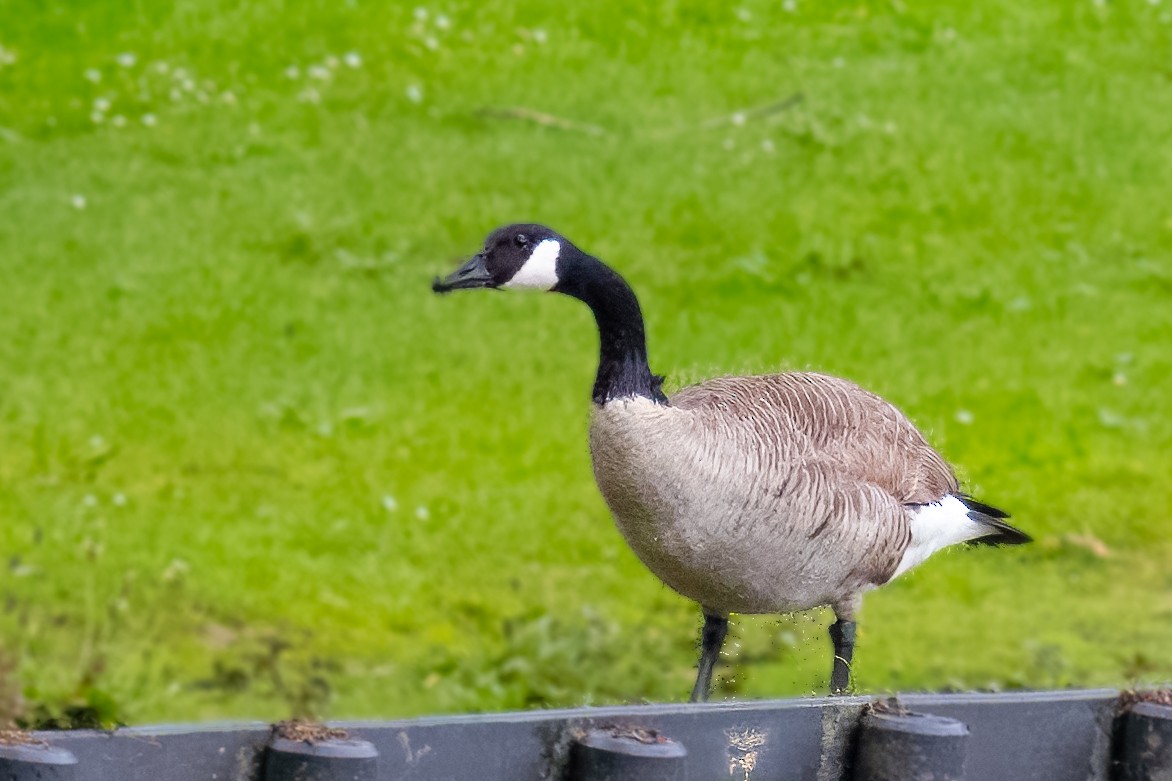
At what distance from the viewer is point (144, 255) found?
379 inches

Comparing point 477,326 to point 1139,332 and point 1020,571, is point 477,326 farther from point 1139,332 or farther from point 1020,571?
point 1139,332

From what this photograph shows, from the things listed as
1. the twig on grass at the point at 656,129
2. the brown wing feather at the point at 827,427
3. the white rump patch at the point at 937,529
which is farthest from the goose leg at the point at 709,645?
the twig on grass at the point at 656,129

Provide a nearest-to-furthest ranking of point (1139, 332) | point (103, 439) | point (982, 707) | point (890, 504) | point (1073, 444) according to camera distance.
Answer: point (982, 707)
point (890, 504)
point (103, 439)
point (1073, 444)
point (1139, 332)

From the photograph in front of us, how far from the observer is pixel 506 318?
31.2ft

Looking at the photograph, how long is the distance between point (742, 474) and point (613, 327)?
1.70 ft

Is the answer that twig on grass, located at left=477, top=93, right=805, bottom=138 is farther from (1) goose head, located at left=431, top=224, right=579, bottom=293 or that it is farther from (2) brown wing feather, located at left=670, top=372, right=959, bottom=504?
(1) goose head, located at left=431, top=224, right=579, bottom=293

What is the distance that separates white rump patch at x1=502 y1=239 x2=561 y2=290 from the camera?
4012 mm

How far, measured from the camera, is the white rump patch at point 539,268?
4012 millimetres

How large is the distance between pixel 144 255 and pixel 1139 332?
6.26 m

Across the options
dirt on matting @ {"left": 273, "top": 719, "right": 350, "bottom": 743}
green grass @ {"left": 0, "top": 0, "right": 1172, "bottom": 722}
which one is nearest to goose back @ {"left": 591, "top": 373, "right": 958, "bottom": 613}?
green grass @ {"left": 0, "top": 0, "right": 1172, "bottom": 722}

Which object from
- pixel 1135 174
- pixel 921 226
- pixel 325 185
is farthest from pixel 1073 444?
pixel 325 185

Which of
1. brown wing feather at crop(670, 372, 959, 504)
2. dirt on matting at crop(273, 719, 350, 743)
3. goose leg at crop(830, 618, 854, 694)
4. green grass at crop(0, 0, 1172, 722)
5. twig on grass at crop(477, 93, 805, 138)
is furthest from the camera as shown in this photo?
twig on grass at crop(477, 93, 805, 138)

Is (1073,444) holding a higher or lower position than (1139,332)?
lower

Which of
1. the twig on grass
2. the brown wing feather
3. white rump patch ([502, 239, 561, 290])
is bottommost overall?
the brown wing feather
